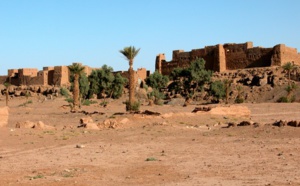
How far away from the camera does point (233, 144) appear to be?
1319cm

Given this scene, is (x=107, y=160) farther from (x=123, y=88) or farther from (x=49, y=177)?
(x=123, y=88)

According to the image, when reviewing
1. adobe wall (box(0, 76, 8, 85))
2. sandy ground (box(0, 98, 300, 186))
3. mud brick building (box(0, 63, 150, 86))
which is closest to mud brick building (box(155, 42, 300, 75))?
mud brick building (box(0, 63, 150, 86))

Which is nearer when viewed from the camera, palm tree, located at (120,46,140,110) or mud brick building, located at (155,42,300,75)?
palm tree, located at (120,46,140,110)

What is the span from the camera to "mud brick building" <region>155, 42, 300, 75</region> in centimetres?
4994

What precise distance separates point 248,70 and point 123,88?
572 inches

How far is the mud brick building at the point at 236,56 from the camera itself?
164ft

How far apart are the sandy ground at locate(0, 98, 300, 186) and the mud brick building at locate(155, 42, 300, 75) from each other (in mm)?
33770

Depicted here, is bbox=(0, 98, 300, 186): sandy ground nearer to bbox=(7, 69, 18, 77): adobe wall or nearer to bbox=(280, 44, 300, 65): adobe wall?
bbox=(280, 44, 300, 65): adobe wall

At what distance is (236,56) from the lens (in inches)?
2098

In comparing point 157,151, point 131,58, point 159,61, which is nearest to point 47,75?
point 159,61

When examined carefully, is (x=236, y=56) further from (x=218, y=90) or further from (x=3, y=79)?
(x=3, y=79)

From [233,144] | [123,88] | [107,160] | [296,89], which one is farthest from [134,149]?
[123,88]

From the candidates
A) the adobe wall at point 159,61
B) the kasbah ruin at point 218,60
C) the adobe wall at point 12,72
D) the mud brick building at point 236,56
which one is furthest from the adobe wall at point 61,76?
the mud brick building at point 236,56

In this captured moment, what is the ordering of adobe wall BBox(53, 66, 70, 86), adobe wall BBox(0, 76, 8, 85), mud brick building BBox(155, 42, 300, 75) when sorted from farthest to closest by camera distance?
adobe wall BBox(0, 76, 8, 85) → adobe wall BBox(53, 66, 70, 86) → mud brick building BBox(155, 42, 300, 75)
